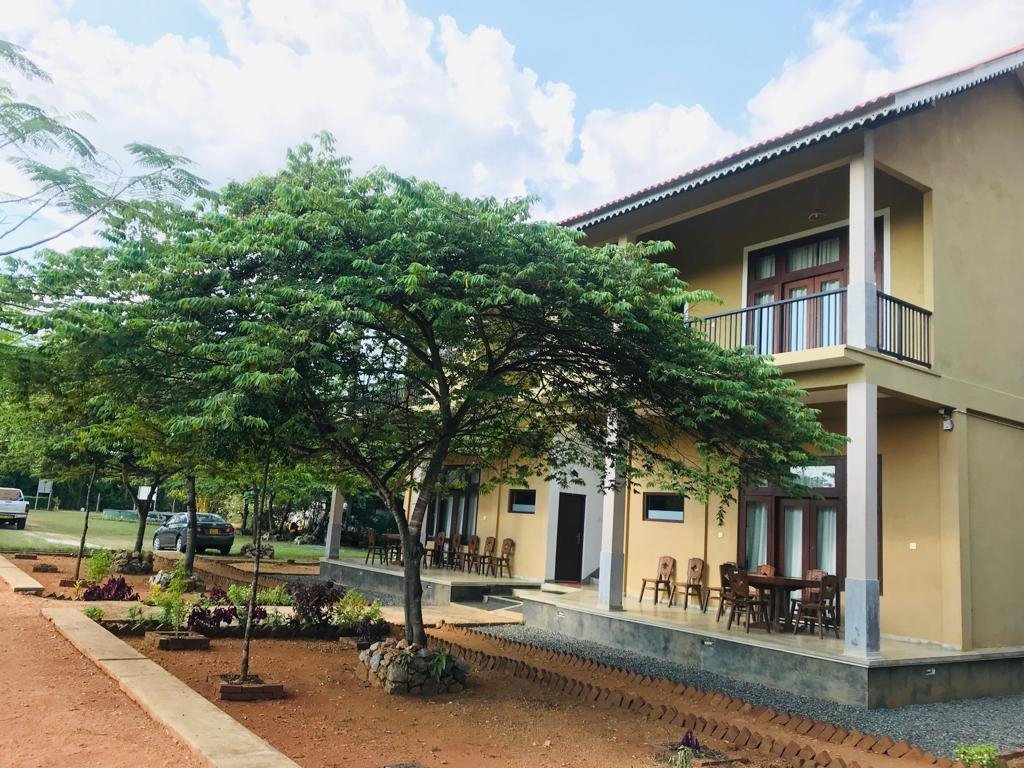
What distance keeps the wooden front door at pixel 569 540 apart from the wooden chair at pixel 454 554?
8.91 ft

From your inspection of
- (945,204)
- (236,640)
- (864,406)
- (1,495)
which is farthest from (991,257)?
(1,495)

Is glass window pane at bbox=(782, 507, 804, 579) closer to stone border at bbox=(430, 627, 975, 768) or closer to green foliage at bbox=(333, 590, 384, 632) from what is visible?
stone border at bbox=(430, 627, 975, 768)

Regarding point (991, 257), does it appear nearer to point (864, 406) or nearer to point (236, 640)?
point (864, 406)

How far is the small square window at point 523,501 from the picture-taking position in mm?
17859

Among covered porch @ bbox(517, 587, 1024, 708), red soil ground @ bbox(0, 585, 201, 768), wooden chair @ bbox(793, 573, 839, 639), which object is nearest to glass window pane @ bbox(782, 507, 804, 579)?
wooden chair @ bbox(793, 573, 839, 639)

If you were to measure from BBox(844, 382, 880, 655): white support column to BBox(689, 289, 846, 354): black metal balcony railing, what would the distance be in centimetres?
172

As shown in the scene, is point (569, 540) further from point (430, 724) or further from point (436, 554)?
point (430, 724)

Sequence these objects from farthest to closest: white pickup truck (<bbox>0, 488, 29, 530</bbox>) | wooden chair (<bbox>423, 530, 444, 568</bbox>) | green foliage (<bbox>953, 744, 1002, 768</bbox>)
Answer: white pickup truck (<bbox>0, 488, 29, 530</bbox>), wooden chair (<bbox>423, 530, 444, 568</bbox>), green foliage (<bbox>953, 744, 1002, 768</bbox>)

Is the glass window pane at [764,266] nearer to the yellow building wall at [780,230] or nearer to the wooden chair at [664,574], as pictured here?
the yellow building wall at [780,230]

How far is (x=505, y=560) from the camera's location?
17.9m

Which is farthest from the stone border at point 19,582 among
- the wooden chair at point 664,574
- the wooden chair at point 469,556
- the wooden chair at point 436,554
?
the wooden chair at point 664,574

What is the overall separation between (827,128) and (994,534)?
6056 millimetres

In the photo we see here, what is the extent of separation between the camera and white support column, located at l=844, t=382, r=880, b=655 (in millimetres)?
8578

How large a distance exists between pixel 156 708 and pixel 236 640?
4.41 metres
